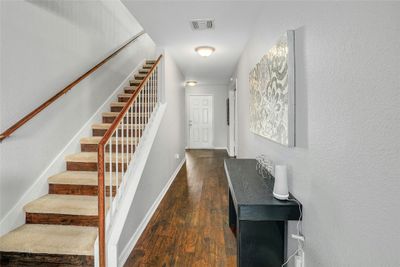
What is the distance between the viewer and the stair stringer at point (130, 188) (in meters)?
1.56

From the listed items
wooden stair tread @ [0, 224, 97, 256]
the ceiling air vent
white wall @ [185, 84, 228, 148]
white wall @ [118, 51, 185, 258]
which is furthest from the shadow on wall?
white wall @ [185, 84, 228, 148]

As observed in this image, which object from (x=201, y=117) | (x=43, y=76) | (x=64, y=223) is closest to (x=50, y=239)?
(x=64, y=223)

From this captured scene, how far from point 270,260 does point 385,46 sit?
154cm

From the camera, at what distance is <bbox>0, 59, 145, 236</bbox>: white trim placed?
1.72 metres

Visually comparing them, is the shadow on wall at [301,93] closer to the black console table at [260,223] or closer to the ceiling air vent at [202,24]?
the black console table at [260,223]

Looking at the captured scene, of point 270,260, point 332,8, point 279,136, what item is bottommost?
point 270,260

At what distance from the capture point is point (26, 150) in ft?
6.23

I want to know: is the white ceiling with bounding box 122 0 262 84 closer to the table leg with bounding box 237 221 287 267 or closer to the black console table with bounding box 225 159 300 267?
the black console table with bounding box 225 159 300 267

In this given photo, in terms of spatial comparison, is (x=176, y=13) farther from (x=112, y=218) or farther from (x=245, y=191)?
(x=112, y=218)

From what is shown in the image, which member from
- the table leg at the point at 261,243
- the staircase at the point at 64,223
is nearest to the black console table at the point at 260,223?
the table leg at the point at 261,243

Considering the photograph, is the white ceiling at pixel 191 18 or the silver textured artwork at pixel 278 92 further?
the white ceiling at pixel 191 18

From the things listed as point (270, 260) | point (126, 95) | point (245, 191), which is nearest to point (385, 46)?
point (245, 191)

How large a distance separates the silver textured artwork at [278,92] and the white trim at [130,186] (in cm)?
133

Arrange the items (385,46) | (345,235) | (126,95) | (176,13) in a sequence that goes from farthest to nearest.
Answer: (126,95) → (176,13) → (345,235) → (385,46)
